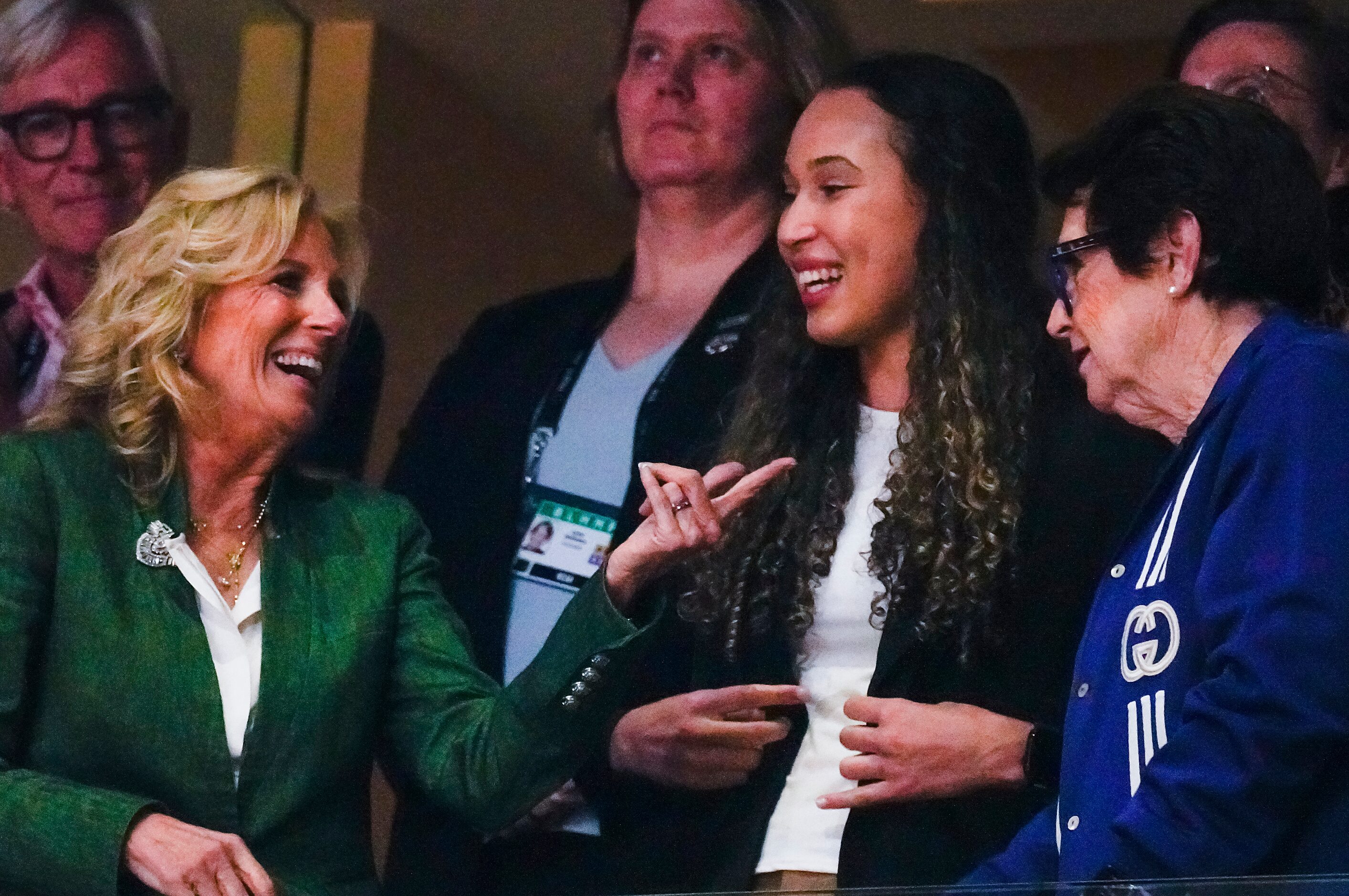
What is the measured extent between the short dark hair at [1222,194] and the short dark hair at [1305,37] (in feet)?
2.09

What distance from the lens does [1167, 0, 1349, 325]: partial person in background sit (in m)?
2.66

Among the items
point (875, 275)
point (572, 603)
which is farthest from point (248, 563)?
point (875, 275)

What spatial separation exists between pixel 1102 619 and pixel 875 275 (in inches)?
29.4

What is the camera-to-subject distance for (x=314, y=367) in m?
2.65

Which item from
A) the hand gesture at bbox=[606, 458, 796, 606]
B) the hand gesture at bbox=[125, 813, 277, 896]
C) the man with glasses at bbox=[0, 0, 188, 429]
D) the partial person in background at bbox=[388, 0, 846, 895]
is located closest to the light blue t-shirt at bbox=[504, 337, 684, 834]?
the partial person in background at bbox=[388, 0, 846, 895]

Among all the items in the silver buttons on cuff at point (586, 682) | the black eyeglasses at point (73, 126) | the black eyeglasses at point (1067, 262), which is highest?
the black eyeglasses at point (73, 126)

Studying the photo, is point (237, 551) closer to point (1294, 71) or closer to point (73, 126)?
point (73, 126)

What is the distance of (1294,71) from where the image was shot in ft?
8.87

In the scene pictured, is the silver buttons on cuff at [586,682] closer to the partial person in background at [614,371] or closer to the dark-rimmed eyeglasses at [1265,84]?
the partial person in background at [614,371]

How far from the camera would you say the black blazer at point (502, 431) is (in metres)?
2.72

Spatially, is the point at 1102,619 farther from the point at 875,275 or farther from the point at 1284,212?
the point at 875,275

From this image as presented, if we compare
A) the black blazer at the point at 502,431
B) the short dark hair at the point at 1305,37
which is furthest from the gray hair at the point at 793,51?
the short dark hair at the point at 1305,37

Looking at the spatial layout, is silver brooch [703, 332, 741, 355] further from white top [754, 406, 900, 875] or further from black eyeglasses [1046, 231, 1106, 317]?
black eyeglasses [1046, 231, 1106, 317]

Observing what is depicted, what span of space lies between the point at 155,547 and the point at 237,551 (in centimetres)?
10
